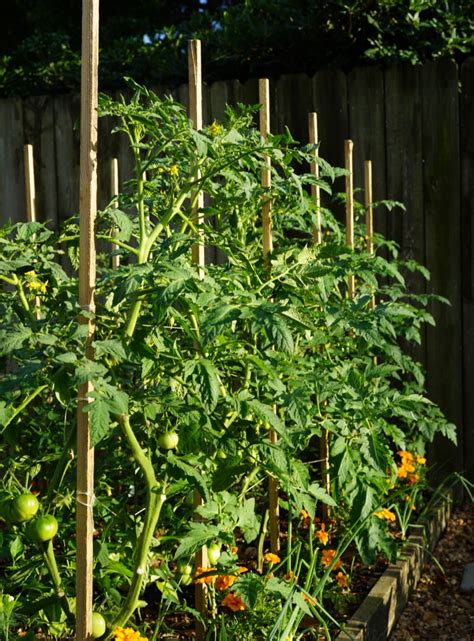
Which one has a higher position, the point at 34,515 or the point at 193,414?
the point at 193,414

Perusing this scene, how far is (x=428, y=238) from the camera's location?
158 inches

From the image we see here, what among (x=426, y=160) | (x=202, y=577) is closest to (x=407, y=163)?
(x=426, y=160)

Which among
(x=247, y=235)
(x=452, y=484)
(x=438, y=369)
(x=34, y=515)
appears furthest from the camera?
(x=438, y=369)

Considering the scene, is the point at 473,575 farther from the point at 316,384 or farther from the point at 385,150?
the point at 385,150

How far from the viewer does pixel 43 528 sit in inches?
79.0

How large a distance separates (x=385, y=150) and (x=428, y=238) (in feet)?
1.41

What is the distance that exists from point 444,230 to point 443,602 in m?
1.59

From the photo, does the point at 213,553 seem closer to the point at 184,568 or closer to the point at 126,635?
the point at 184,568

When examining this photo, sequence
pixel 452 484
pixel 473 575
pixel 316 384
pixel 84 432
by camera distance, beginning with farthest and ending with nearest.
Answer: pixel 452 484, pixel 473 575, pixel 316 384, pixel 84 432

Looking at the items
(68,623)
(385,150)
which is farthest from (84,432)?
(385,150)

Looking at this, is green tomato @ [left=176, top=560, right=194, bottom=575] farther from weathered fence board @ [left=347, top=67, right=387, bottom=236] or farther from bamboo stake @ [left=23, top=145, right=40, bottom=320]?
weathered fence board @ [left=347, top=67, right=387, bottom=236]

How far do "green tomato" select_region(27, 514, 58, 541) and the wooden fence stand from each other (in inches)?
93.4

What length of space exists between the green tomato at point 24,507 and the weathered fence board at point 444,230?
239cm

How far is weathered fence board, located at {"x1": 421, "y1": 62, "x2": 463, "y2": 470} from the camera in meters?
3.97
